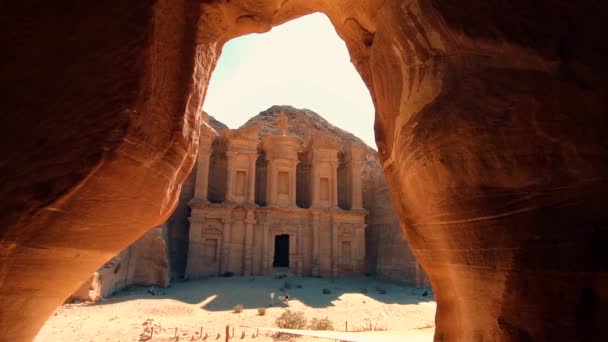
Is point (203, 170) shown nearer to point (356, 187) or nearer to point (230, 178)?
point (230, 178)

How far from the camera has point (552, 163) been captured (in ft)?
8.91

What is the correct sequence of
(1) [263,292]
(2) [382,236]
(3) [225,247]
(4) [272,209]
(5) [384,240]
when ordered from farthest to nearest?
1. (2) [382,236]
2. (5) [384,240]
3. (4) [272,209]
4. (3) [225,247]
5. (1) [263,292]

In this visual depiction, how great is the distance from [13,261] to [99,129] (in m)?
1.39

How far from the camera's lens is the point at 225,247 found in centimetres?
2369

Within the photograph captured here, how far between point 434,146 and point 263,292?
55.9 ft

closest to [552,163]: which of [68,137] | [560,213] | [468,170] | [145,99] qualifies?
[560,213]

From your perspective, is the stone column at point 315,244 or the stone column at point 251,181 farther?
the stone column at point 251,181

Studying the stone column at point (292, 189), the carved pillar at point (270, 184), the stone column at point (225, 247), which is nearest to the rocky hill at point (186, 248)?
the stone column at point (225, 247)

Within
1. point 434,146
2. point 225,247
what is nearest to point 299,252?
point 225,247

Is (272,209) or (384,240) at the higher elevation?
(272,209)

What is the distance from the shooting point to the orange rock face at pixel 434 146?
2662mm

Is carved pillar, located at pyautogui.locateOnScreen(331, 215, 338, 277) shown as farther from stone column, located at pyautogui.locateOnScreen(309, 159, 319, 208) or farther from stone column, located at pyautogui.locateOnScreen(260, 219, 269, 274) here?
stone column, located at pyautogui.locateOnScreen(260, 219, 269, 274)

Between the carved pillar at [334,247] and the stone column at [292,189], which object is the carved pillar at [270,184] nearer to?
the stone column at [292,189]

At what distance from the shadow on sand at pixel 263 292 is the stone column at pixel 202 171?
19.1ft
